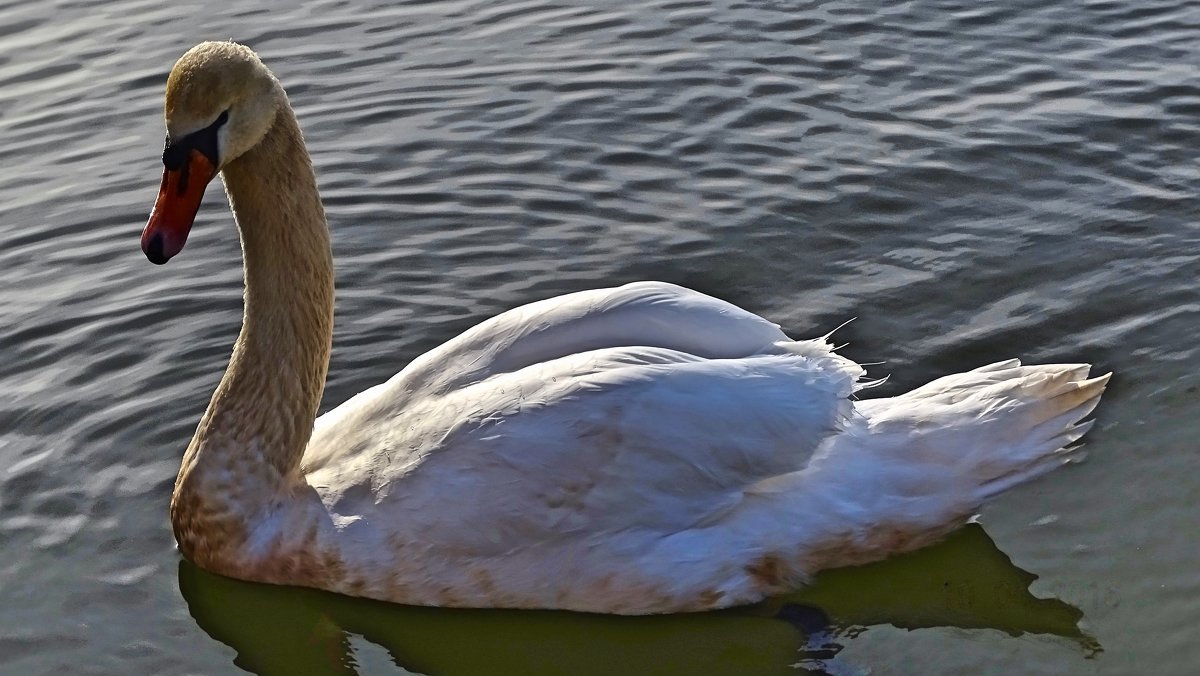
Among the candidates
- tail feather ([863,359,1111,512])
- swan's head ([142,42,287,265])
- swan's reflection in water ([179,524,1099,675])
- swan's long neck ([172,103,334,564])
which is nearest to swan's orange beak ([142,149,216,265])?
swan's head ([142,42,287,265])

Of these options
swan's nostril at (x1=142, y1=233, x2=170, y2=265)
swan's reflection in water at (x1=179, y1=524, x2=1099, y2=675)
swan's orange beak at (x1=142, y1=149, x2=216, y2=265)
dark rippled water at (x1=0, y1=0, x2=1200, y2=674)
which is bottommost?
swan's reflection in water at (x1=179, y1=524, x2=1099, y2=675)

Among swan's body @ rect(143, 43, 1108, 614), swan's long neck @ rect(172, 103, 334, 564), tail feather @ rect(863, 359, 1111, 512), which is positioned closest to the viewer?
swan's body @ rect(143, 43, 1108, 614)

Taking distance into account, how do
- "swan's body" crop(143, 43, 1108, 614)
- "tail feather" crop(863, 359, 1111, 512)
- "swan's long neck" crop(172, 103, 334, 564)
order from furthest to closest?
"swan's long neck" crop(172, 103, 334, 564), "tail feather" crop(863, 359, 1111, 512), "swan's body" crop(143, 43, 1108, 614)

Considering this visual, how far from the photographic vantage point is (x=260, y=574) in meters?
5.45

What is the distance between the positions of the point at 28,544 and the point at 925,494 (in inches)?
122

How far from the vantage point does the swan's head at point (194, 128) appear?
5070 mm

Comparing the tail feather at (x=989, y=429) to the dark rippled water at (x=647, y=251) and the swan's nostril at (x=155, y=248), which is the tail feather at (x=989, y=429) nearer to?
the dark rippled water at (x=647, y=251)

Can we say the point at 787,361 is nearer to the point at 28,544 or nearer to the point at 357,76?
the point at 28,544

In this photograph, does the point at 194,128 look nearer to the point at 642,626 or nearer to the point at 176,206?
the point at 176,206

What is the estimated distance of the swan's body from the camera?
5.05 metres

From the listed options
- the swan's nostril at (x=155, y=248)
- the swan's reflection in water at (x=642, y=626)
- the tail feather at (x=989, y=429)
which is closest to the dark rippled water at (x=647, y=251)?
the swan's reflection in water at (x=642, y=626)

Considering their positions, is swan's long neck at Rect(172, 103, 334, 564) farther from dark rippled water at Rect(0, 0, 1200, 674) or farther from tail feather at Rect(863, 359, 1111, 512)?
tail feather at Rect(863, 359, 1111, 512)

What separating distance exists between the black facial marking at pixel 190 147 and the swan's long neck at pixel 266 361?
24cm

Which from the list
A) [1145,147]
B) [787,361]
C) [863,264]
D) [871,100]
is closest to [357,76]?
[871,100]
